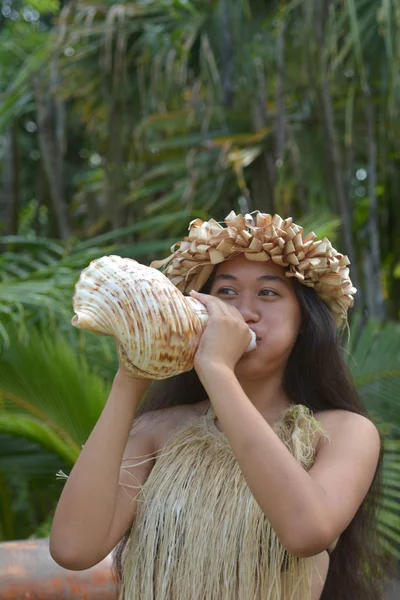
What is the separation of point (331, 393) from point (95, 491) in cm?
57

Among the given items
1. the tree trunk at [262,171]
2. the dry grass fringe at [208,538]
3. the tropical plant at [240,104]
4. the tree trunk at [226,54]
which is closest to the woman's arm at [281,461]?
the dry grass fringe at [208,538]

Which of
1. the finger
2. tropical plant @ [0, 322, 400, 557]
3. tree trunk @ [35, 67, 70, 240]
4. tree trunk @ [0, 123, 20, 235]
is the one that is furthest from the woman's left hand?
tree trunk @ [0, 123, 20, 235]

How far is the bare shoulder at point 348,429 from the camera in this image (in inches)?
64.1

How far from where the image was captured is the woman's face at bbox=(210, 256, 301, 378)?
66.2 inches

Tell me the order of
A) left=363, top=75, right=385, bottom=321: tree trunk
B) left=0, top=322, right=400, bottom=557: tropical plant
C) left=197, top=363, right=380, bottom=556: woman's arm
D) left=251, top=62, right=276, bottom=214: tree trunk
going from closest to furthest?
left=197, top=363, right=380, bottom=556: woman's arm, left=0, top=322, right=400, bottom=557: tropical plant, left=363, top=75, right=385, bottom=321: tree trunk, left=251, top=62, right=276, bottom=214: tree trunk

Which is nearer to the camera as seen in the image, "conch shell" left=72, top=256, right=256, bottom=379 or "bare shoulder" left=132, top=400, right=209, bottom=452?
→ "conch shell" left=72, top=256, right=256, bottom=379

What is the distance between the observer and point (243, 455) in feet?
4.75

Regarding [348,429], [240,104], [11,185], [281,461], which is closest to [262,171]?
[240,104]

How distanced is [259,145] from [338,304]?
10.6 feet

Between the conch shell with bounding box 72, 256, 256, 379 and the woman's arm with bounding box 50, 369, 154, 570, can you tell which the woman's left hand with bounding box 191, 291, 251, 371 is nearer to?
the conch shell with bounding box 72, 256, 256, 379

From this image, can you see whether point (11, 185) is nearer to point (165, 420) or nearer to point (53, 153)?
point (53, 153)

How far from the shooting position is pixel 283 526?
141cm

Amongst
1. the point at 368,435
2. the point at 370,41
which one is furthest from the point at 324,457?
the point at 370,41

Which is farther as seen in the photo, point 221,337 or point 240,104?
point 240,104
